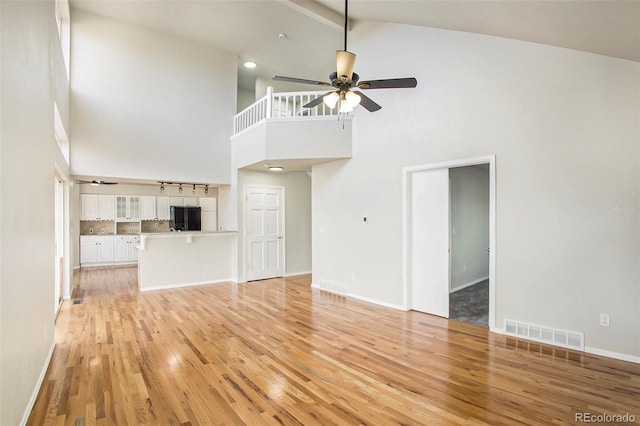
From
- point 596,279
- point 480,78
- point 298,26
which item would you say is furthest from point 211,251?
point 596,279

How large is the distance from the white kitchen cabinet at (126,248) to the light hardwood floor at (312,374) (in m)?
5.24

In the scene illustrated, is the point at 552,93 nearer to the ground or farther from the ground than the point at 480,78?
nearer to the ground

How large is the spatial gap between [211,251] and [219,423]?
4.99 metres

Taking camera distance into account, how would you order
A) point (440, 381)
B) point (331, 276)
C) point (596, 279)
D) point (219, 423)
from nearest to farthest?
point (219, 423) → point (440, 381) → point (596, 279) → point (331, 276)

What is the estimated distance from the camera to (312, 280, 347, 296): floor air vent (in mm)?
5715

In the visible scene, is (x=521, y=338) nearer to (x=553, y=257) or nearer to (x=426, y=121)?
(x=553, y=257)

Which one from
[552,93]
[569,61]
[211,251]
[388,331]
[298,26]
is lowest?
[388,331]

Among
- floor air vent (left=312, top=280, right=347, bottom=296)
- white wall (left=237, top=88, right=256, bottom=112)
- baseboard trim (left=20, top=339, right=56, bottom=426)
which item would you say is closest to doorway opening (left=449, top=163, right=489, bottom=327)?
floor air vent (left=312, top=280, right=347, bottom=296)

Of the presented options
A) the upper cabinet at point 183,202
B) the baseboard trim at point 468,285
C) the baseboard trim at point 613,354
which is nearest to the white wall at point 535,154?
the baseboard trim at point 613,354

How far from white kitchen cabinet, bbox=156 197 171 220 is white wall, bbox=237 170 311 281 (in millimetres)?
4215

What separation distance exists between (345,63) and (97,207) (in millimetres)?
8958

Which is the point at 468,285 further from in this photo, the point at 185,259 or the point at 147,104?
the point at 147,104

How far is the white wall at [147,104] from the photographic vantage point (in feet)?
18.9

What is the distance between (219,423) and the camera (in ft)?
7.04
